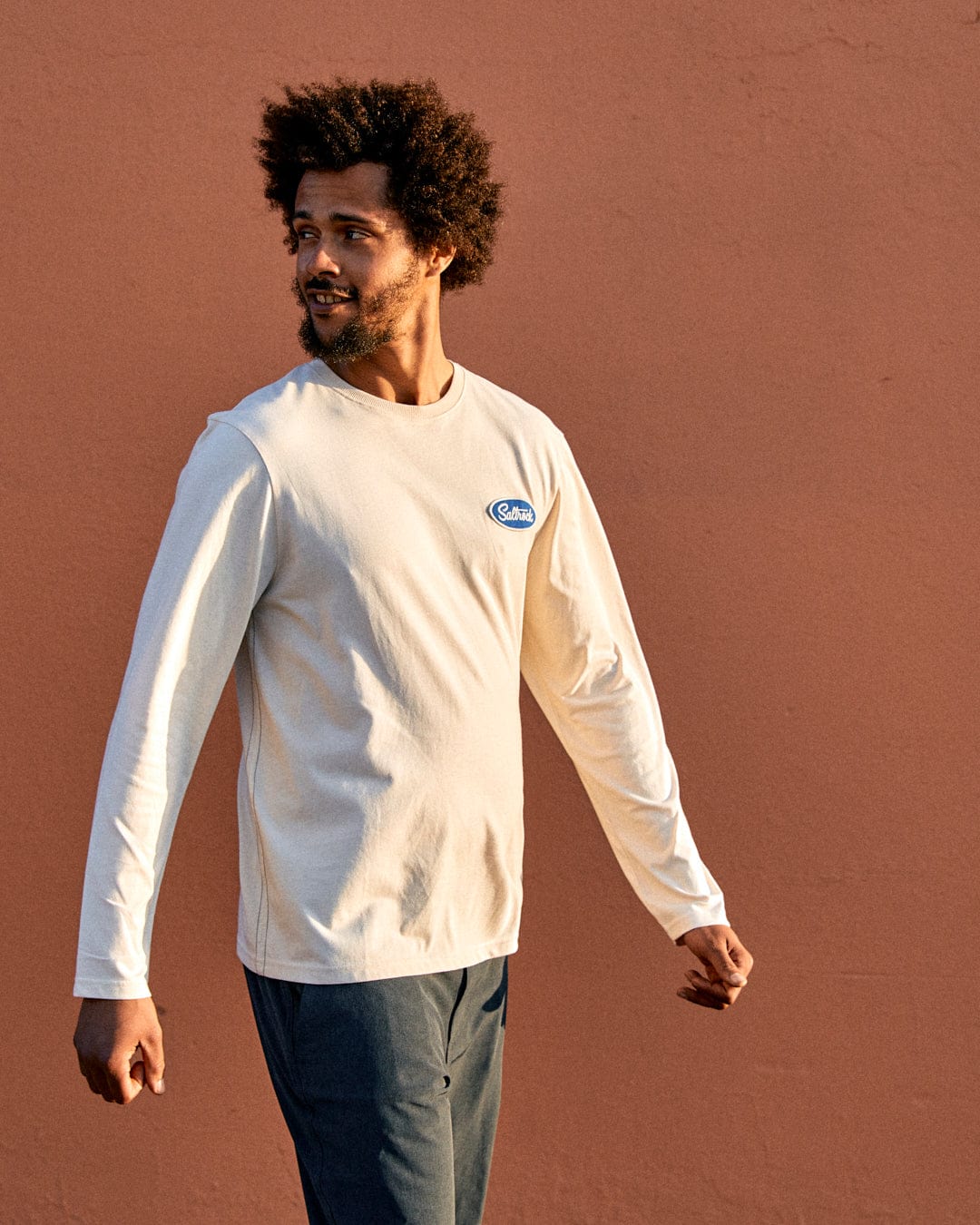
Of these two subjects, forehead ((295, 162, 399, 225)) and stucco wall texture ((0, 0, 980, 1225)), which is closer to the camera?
forehead ((295, 162, 399, 225))

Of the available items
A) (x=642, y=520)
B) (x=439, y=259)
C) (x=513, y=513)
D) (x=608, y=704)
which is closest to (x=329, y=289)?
(x=439, y=259)

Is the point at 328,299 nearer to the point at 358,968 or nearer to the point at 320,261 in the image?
the point at 320,261

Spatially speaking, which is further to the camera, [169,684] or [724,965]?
[724,965]

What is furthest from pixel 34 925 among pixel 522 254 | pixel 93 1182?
pixel 522 254

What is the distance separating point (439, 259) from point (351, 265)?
0.20 m

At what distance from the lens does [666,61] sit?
260 cm

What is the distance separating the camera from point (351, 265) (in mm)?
1961

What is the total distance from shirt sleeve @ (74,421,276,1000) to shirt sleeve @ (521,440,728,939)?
535mm

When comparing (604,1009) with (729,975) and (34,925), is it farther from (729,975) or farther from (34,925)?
(34,925)

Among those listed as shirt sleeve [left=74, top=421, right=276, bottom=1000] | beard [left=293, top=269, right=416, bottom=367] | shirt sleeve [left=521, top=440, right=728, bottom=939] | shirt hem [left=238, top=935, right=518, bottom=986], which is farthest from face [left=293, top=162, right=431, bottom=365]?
shirt hem [left=238, top=935, right=518, bottom=986]

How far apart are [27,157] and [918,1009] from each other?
8.06 feet

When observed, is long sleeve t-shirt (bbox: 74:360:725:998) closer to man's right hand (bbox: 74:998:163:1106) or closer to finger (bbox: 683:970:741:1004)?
man's right hand (bbox: 74:998:163:1106)

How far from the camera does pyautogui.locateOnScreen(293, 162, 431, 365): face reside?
1943 millimetres

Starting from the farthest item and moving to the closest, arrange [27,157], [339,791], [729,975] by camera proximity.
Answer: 1. [27,157]
2. [729,975]
3. [339,791]
